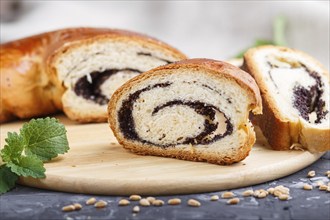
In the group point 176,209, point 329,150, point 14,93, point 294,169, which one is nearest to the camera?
point 176,209

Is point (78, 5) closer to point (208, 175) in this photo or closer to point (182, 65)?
point (182, 65)

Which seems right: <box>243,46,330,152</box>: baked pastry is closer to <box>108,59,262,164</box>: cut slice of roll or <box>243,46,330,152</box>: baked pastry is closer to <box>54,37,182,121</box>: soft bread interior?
<box>108,59,262,164</box>: cut slice of roll

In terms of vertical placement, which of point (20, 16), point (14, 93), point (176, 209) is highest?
point (20, 16)

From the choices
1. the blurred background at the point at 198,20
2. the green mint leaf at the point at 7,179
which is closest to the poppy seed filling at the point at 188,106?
the green mint leaf at the point at 7,179

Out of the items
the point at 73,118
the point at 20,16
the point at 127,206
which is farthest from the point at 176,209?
the point at 20,16

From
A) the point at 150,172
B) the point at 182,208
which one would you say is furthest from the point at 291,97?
the point at 182,208

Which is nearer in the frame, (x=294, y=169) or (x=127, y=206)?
(x=127, y=206)

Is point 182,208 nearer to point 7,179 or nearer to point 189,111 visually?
point 189,111
